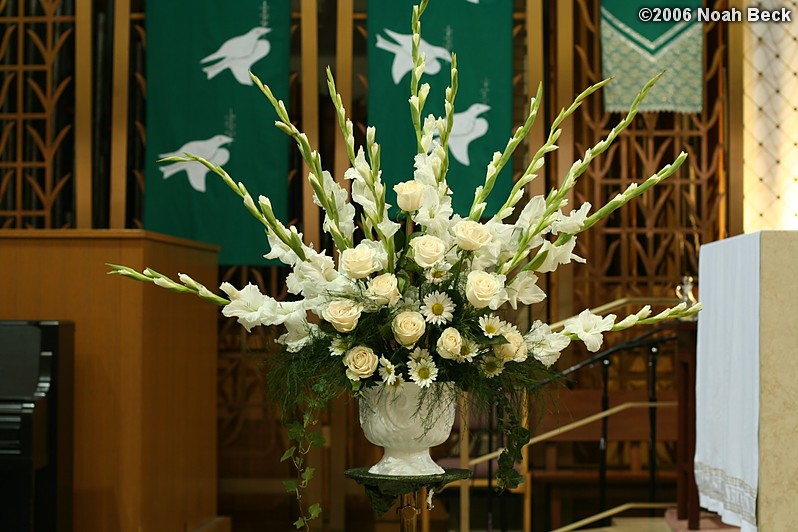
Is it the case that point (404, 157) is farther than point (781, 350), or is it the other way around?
point (404, 157)

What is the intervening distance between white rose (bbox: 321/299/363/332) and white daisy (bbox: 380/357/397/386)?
0.09 m

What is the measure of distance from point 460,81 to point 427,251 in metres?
4.39

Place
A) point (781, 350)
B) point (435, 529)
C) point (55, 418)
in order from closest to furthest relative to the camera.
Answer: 1. point (781, 350)
2. point (55, 418)
3. point (435, 529)

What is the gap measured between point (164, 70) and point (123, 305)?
7.35ft

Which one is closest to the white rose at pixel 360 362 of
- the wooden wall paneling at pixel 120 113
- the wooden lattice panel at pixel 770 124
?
the wooden wall paneling at pixel 120 113

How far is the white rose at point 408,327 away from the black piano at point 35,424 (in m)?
2.56

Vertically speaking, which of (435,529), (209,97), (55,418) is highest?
(209,97)

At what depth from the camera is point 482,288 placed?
192cm

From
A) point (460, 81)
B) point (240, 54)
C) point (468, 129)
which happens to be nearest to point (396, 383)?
point (468, 129)

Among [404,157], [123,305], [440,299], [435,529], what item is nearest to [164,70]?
[404,157]

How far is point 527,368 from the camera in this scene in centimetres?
206

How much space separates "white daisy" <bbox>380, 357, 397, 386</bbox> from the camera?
6.41ft

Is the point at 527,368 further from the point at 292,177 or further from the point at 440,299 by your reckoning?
the point at 292,177

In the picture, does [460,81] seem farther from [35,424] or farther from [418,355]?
[418,355]
